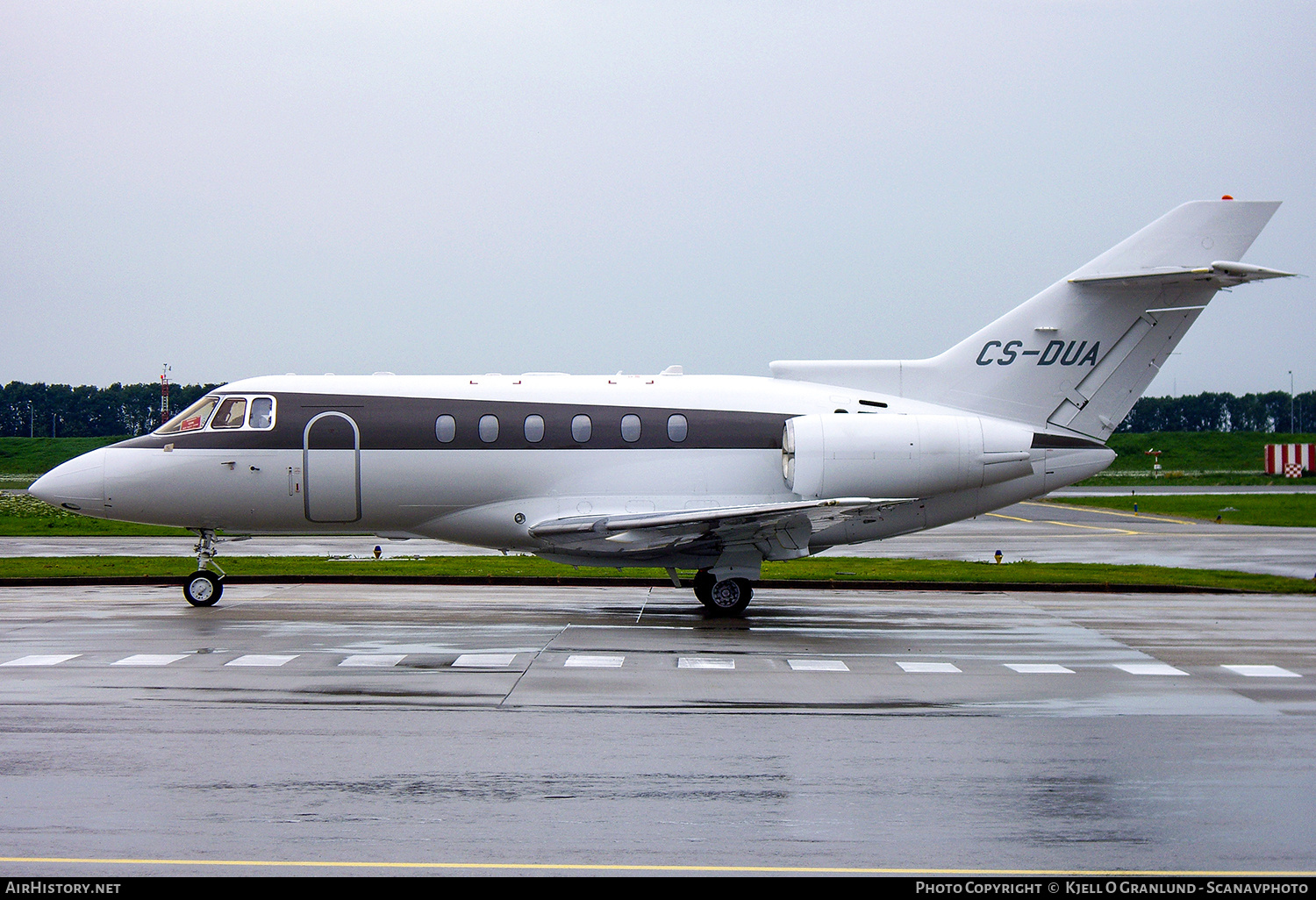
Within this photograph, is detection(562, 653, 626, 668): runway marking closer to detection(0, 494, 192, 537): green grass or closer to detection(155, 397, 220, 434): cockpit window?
detection(155, 397, 220, 434): cockpit window

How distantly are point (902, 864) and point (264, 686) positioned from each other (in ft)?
24.9

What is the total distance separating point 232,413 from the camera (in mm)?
18172

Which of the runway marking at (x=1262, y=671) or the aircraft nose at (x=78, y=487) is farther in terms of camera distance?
the aircraft nose at (x=78, y=487)

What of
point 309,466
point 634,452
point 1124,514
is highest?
point 634,452

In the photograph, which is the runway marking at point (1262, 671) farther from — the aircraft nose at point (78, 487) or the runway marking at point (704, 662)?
the aircraft nose at point (78, 487)

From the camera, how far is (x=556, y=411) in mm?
18094

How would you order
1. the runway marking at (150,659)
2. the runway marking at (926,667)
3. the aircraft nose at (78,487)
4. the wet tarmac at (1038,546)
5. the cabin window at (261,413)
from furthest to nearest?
the wet tarmac at (1038,546) → the cabin window at (261,413) → the aircraft nose at (78,487) → the runway marking at (926,667) → the runway marking at (150,659)

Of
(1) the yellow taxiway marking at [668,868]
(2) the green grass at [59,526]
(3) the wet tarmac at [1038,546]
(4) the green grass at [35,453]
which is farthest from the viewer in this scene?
(4) the green grass at [35,453]

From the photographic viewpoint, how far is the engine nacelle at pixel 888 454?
57.2ft

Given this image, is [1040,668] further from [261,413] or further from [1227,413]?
[1227,413]

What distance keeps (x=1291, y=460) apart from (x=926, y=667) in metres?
74.6

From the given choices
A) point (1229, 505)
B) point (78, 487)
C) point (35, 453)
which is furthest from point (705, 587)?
point (35, 453)

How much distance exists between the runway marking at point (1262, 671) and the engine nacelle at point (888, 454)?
17.8 feet

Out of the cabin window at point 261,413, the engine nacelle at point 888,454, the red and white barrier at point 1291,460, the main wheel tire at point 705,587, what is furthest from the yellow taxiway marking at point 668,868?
the red and white barrier at point 1291,460
